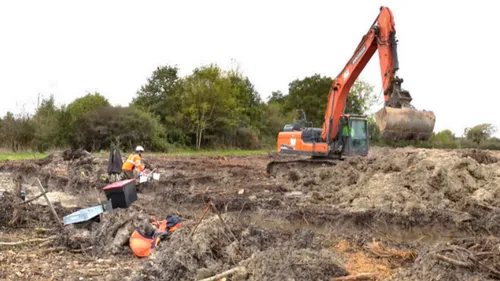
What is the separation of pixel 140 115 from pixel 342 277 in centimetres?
2896

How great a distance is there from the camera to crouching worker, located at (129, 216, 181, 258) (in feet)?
23.2

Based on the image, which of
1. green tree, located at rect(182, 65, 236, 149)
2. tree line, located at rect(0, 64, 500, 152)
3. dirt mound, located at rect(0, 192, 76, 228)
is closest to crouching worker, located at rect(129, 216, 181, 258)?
dirt mound, located at rect(0, 192, 76, 228)

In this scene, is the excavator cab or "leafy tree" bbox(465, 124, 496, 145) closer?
the excavator cab

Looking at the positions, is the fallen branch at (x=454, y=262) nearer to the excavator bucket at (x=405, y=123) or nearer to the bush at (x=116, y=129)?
the excavator bucket at (x=405, y=123)

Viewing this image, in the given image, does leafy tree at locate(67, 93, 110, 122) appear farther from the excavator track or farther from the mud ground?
the excavator track

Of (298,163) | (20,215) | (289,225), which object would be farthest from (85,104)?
(289,225)

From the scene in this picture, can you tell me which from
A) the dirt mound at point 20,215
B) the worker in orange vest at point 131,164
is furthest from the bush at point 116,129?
the dirt mound at point 20,215

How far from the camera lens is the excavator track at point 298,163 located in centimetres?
1548

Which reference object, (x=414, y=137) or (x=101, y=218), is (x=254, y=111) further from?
(x=101, y=218)

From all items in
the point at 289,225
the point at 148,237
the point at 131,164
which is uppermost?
the point at 131,164

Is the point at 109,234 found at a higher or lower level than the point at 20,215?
lower

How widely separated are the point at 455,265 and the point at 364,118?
11025 mm

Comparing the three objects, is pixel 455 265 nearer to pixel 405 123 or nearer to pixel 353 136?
pixel 405 123

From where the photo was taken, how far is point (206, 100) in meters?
35.9
